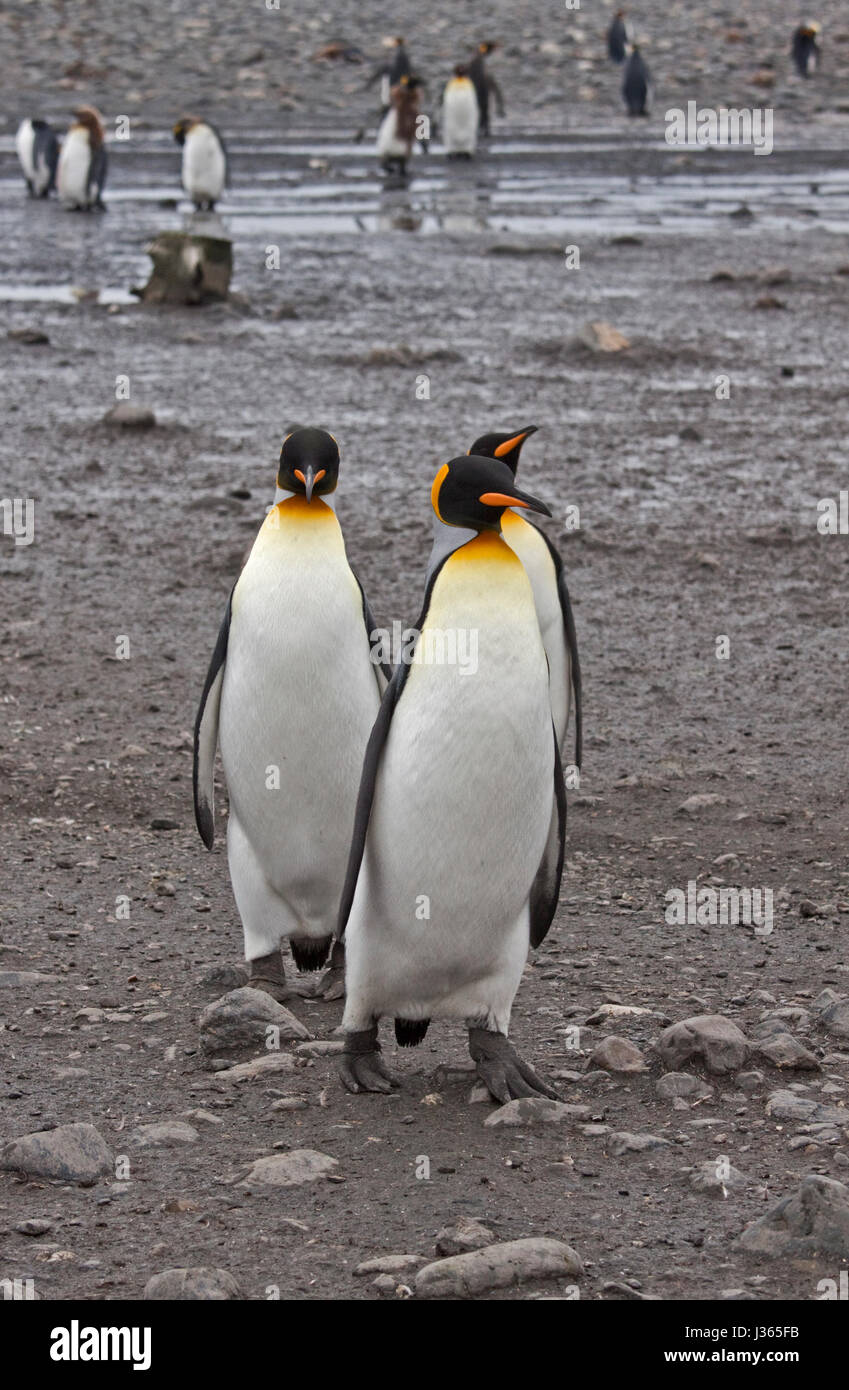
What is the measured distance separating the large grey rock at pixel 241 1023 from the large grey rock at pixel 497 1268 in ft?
3.47

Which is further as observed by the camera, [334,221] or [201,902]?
[334,221]

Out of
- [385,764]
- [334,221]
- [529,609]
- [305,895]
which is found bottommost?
[305,895]

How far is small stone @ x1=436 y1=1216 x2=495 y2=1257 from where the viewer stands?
294 centimetres

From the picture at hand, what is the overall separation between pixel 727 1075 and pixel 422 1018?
0.63 m

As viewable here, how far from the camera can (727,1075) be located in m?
3.65

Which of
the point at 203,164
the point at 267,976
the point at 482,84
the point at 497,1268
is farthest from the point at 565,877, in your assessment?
the point at 482,84

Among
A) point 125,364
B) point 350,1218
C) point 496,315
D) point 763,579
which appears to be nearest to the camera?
point 350,1218

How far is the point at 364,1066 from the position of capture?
369 centimetres

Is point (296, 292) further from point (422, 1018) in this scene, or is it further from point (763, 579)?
point (422, 1018)

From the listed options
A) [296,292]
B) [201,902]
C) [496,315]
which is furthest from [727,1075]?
[296,292]

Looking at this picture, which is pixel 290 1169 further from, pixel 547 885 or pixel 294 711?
pixel 294 711

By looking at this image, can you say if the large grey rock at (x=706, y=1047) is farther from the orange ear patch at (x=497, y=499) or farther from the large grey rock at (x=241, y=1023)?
the orange ear patch at (x=497, y=499)

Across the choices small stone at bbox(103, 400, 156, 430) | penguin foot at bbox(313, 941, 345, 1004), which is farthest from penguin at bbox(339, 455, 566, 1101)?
small stone at bbox(103, 400, 156, 430)

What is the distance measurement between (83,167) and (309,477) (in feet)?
57.3
